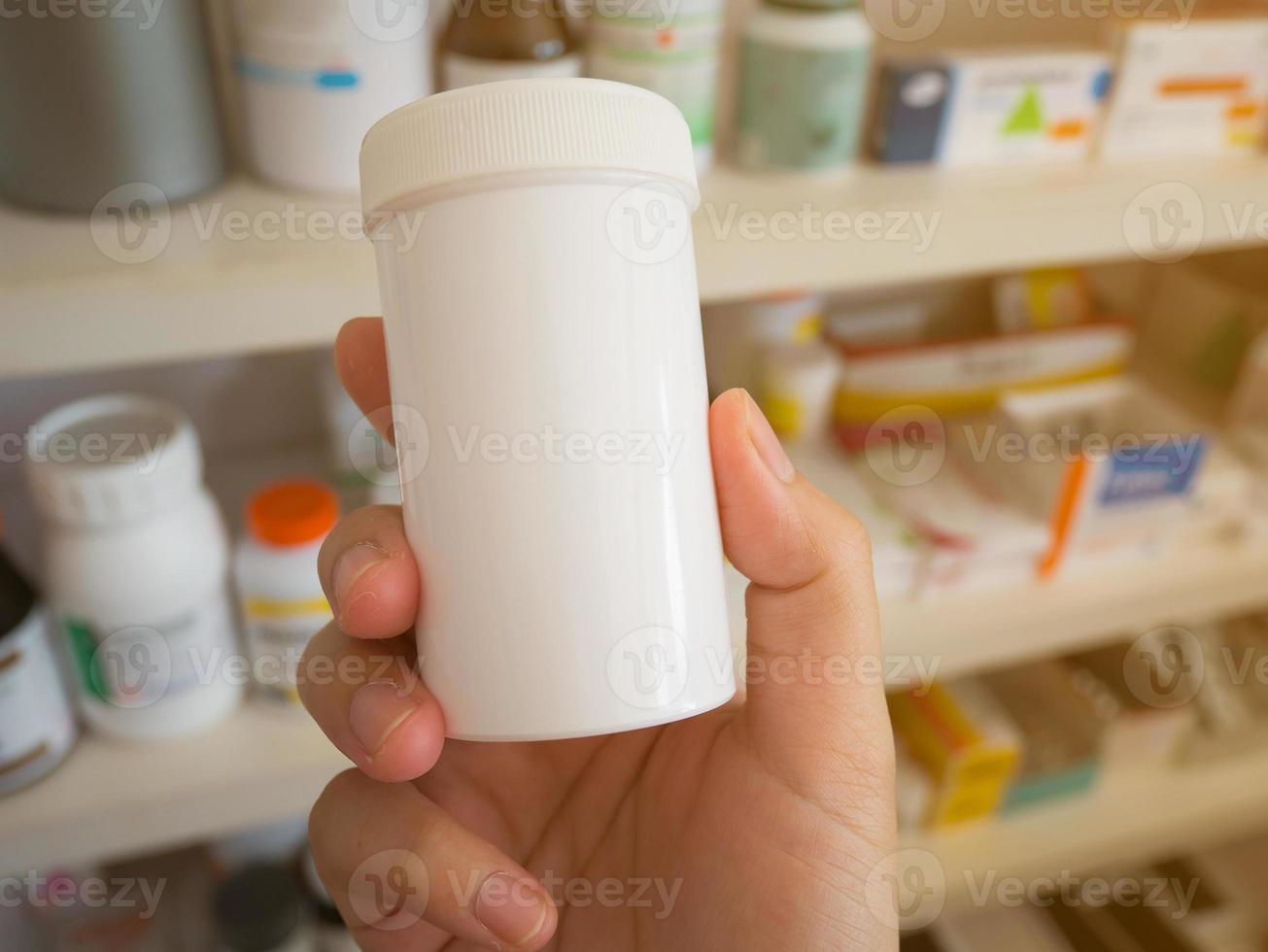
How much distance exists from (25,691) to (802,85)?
1.64ft

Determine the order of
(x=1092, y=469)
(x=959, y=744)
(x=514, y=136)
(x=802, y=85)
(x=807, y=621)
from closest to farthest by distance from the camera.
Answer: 1. (x=514, y=136)
2. (x=807, y=621)
3. (x=802, y=85)
4. (x=1092, y=469)
5. (x=959, y=744)

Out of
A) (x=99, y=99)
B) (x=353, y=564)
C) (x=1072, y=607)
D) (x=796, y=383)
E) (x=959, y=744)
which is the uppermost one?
(x=99, y=99)

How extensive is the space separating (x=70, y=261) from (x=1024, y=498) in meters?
0.59

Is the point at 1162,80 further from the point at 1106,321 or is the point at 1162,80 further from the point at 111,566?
the point at 111,566

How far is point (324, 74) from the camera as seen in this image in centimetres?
46

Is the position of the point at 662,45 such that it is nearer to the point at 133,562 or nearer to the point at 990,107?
the point at 990,107

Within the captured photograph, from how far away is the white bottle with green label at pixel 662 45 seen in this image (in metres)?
0.50

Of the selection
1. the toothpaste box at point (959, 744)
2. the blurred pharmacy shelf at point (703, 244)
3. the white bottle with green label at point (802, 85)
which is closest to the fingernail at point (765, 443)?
the blurred pharmacy shelf at point (703, 244)

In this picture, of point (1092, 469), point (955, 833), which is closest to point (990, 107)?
point (1092, 469)

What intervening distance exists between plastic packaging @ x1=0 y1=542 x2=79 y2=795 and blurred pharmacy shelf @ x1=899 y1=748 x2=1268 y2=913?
2.07 feet

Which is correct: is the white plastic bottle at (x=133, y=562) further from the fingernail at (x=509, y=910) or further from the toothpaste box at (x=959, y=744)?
the toothpaste box at (x=959, y=744)

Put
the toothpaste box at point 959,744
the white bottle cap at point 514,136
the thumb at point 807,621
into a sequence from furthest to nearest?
1. the toothpaste box at point 959,744
2. the thumb at point 807,621
3. the white bottle cap at point 514,136

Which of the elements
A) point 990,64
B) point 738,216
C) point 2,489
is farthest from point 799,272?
point 2,489

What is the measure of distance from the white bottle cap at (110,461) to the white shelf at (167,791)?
146 millimetres
